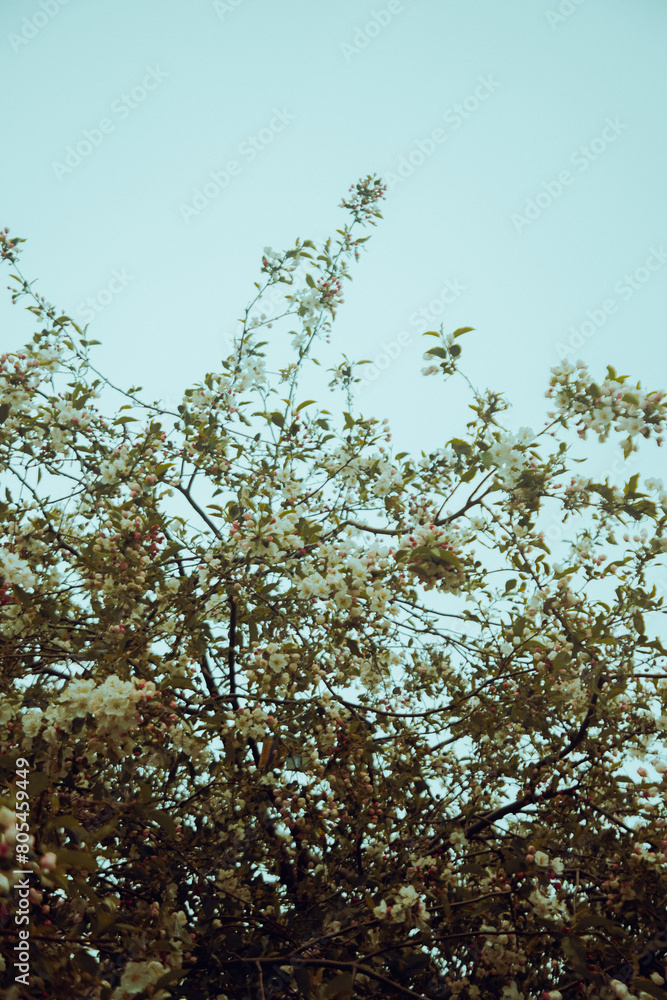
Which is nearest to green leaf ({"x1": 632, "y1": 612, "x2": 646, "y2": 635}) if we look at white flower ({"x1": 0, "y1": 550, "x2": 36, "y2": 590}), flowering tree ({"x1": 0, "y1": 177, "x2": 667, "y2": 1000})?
flowering tree ({"x1": 0, "y1": 177, "x2": 667, "y2": 1000})

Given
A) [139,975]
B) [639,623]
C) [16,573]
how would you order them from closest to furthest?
[139,975] → [16,573] → [639,623]

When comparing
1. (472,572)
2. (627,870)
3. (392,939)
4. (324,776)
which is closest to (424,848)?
(392,939)

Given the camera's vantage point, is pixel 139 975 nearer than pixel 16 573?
Yes

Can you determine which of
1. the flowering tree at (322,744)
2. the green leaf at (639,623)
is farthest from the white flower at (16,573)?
the green leaf at (639,623)

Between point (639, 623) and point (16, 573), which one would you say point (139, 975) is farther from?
point (639, 623)

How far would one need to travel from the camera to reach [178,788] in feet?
9.40

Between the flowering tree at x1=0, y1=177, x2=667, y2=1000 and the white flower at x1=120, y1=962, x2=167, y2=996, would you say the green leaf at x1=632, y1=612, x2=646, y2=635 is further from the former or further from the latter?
the white flower at x1=120, y1=962, x2=167, y2=996

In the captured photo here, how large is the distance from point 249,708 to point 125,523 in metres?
0.75

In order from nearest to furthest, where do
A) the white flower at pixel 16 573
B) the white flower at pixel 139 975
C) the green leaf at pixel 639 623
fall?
the white flower at pixel 139 975
the white flower at pixel 16 573
the green leaf at pixel 639 623

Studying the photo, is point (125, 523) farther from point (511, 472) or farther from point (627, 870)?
point (627, 870)

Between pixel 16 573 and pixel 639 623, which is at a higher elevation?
pixel 16 573

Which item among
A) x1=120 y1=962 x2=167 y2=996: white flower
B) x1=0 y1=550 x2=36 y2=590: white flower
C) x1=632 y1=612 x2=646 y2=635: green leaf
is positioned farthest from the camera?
x1=632 y1=612 x2=646 y2=635: green leaf

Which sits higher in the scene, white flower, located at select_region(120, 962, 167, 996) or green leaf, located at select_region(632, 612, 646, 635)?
green leaf, located at select_region(632, 612, 646, 635)

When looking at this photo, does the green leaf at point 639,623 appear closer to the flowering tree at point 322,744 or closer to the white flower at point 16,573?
the flowering tree at point 322,744
